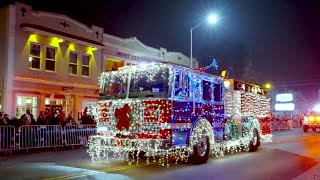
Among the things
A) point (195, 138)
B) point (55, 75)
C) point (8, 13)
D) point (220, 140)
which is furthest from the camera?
point (55, 75)

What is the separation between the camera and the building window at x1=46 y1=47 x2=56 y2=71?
27000 mm

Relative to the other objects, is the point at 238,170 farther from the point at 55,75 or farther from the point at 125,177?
the point at 55,75

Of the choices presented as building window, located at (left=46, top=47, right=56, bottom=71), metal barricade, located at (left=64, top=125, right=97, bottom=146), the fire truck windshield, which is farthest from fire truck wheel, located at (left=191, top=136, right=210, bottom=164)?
building window, located at (left=46, top=47, right=56, bottom=71)

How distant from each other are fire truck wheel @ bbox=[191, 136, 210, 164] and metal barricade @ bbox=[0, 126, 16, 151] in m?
7.33

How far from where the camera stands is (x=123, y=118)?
11781mm

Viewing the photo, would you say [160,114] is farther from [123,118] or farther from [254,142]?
[254,142]

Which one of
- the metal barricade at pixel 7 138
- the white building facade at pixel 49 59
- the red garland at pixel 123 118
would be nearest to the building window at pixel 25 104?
the white building facade at pixel 49 59

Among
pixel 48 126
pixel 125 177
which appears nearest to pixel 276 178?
pixel 125 177

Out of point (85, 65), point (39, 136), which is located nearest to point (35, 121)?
point (39, 136)

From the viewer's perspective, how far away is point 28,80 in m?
25.3

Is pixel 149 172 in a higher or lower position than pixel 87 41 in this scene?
lower

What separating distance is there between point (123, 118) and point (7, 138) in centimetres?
617

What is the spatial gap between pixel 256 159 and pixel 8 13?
17.1 m

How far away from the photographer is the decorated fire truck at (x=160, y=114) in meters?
11.3
